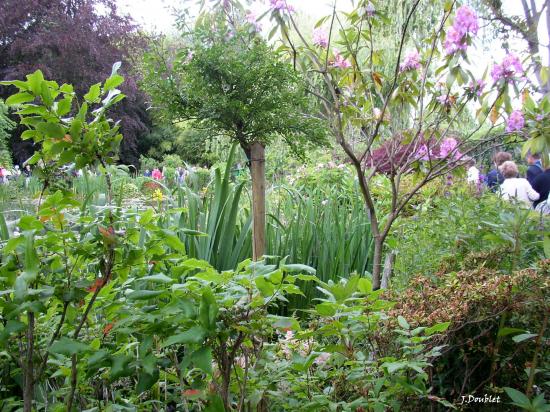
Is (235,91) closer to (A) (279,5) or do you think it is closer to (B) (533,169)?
(A) (279,5)

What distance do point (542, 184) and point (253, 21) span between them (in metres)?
3.95

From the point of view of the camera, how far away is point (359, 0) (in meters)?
2.31

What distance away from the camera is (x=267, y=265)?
3.76ft

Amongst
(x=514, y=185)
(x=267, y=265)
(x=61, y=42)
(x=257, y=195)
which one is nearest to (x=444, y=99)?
(x=257, y=195)

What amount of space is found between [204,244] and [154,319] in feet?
6.25

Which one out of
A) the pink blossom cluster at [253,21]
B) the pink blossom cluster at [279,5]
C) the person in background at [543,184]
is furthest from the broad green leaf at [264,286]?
the person in background at [543,184]

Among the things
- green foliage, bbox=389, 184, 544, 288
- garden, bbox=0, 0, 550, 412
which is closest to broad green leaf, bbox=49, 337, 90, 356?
garden, bbox=0, 0, 550, 412

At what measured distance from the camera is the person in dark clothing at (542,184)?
16.4 feet

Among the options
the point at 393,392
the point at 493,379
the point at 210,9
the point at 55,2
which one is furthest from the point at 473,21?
the point at 55,2

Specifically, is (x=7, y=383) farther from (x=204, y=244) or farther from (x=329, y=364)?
(x=204, y=244)

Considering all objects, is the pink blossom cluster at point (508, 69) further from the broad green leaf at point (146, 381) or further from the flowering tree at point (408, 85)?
the broad green leaf at point (146, 381)

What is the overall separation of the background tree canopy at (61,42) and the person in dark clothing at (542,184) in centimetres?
1120

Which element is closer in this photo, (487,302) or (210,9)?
(487,302)

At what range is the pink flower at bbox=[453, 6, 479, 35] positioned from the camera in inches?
79.6
